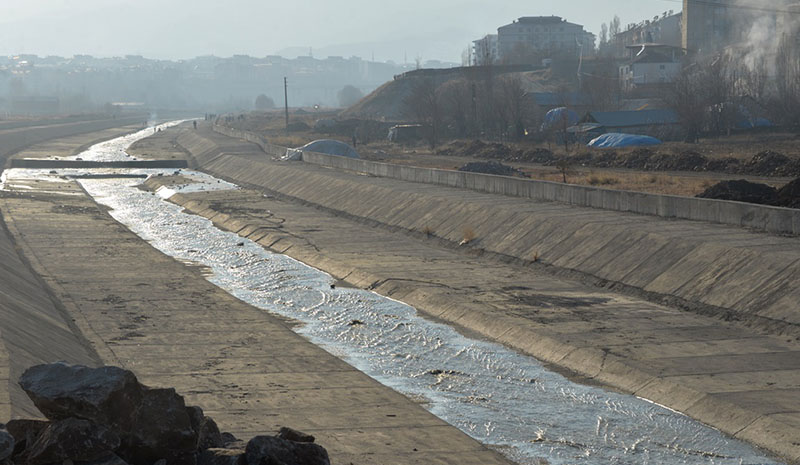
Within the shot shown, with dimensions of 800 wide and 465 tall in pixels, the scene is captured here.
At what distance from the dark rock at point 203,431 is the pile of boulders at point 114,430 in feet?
0.06

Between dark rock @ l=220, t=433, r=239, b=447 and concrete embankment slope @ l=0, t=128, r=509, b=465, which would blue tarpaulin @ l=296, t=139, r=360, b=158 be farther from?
dark rock @ l=220, t=433, r=239, b=447

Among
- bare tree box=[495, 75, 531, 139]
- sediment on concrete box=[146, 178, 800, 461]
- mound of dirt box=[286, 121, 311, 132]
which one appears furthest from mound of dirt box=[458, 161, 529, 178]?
mound of dirt box=[286, 121, 311, 132]

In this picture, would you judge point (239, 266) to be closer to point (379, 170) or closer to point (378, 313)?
point (378, 313)

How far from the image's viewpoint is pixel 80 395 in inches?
434

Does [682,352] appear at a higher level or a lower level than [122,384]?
lower

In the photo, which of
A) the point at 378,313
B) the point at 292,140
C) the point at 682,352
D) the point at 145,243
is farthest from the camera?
the point at 292,140

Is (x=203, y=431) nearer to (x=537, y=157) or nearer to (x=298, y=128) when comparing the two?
(x=537, y=157)

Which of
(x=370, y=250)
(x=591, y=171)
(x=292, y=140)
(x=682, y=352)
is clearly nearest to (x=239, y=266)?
(x=370, y=250)

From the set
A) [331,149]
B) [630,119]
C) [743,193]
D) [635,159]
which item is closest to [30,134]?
[331,149]

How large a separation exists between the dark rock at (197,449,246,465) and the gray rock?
202 centimetres

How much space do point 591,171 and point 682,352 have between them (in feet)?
131

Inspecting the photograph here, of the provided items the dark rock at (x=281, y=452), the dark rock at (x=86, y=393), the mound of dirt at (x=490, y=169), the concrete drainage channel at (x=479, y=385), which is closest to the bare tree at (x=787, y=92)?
the mound of dirt at (x=490, y=169)

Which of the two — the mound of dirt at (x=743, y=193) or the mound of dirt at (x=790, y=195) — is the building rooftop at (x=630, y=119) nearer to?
the mound of dirt at (x=743, y=193)

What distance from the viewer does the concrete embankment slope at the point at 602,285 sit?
19250mm
